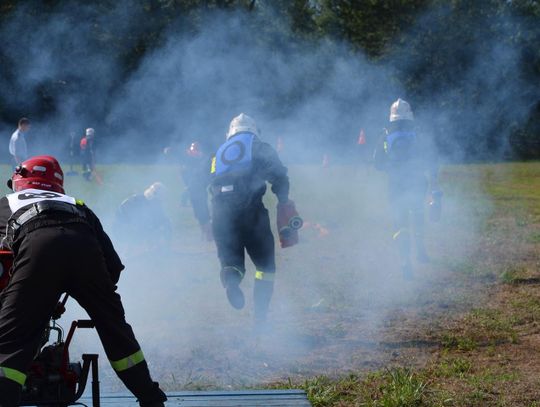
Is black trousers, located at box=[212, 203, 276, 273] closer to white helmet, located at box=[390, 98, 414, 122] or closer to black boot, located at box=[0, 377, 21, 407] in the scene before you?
white helmet, located at box=[390, 98, 414, 122]

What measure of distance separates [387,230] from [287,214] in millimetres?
5693

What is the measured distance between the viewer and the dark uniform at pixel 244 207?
6.94 m

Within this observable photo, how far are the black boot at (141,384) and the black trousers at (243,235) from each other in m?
2.81

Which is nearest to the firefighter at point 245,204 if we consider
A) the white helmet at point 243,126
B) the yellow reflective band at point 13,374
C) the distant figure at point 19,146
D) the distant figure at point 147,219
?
Answer: the white helmet at point 243,126

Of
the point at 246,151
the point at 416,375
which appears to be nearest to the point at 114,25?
the point at 246,151

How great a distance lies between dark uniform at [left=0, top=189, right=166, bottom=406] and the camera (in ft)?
12.8

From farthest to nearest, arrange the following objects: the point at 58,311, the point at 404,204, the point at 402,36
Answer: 1. the point at 402,36
2. the point at 404,204
3. the point at 58,311

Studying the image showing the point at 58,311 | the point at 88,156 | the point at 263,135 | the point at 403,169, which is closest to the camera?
the point at 58,311

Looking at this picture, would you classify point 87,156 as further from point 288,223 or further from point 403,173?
point 288,223

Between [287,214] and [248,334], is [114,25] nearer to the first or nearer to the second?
[287,214]

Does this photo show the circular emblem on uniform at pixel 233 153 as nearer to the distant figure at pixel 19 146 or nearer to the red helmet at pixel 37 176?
the red helmet at pixel 37 176

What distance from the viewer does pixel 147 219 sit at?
1098cm

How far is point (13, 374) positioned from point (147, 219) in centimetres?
718

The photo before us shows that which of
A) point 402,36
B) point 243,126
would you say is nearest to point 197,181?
point 402,36
